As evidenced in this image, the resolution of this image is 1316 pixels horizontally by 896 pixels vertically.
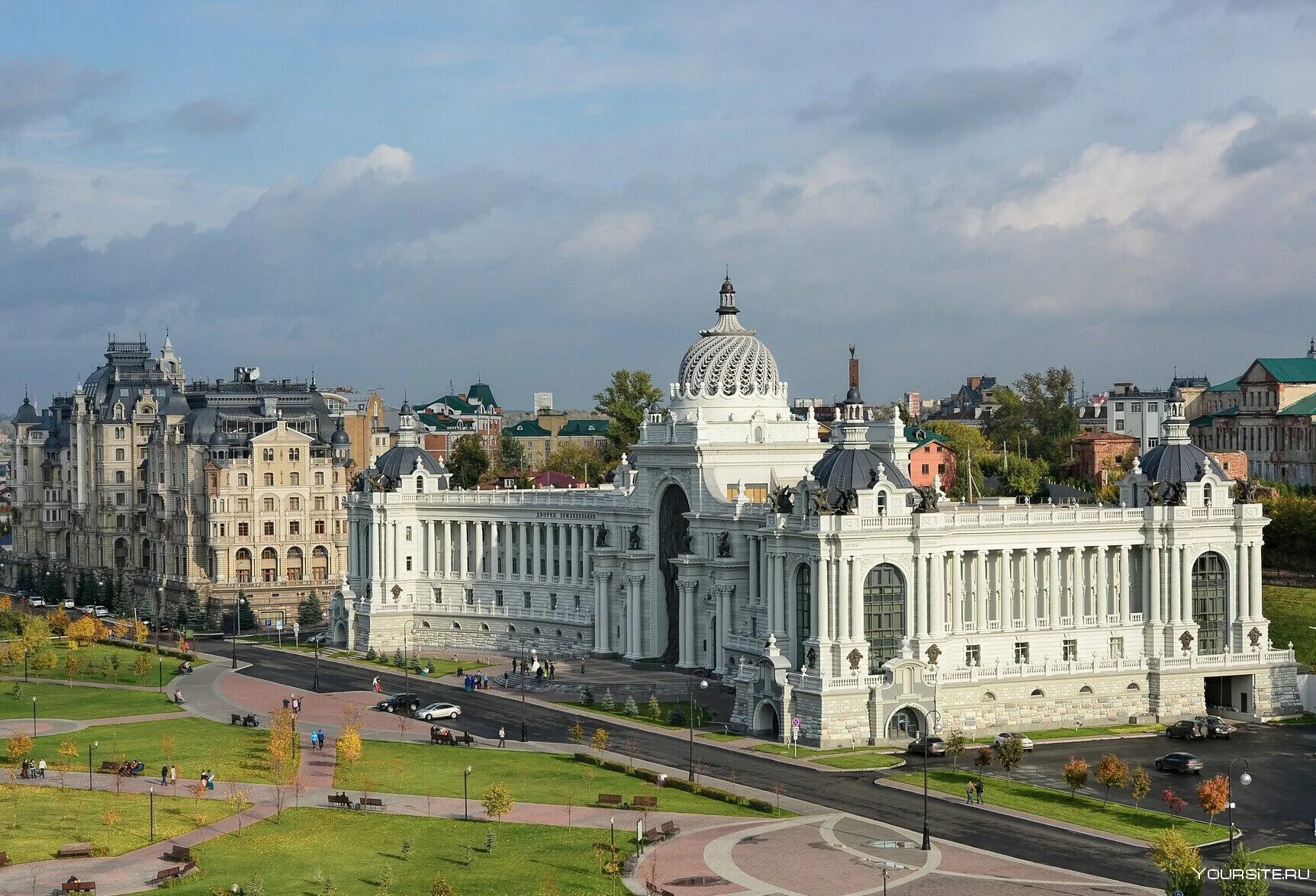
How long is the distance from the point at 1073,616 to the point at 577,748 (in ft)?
107

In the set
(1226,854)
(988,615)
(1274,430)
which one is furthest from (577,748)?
(1274,430)

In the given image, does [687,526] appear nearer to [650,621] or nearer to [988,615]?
Result: [650,621]

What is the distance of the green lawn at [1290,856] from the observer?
255ft

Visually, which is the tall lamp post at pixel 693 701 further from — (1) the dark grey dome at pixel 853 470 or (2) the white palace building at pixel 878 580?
(1) the dark grey dome at pixel 853 470

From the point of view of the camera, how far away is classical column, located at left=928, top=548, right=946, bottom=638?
109m

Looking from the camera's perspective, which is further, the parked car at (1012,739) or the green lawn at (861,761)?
the green lawn at (861,761)

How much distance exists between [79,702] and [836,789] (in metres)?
55.5

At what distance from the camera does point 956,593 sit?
370 ft

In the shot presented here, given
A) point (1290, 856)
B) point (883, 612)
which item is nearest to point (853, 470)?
point (883, 612)

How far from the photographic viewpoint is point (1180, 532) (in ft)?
385

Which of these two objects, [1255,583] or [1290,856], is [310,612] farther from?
[1290,856]

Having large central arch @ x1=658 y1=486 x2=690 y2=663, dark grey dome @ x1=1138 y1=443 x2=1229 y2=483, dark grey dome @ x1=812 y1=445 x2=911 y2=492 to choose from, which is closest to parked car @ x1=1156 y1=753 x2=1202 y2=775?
dark grey dome @ x1=812 y1=445 x2=911 y2=492

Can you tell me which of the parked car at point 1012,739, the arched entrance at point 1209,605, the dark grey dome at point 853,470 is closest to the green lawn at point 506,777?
the parked car at point 1012,739

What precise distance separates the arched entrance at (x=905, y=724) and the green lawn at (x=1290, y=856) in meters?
27.6
